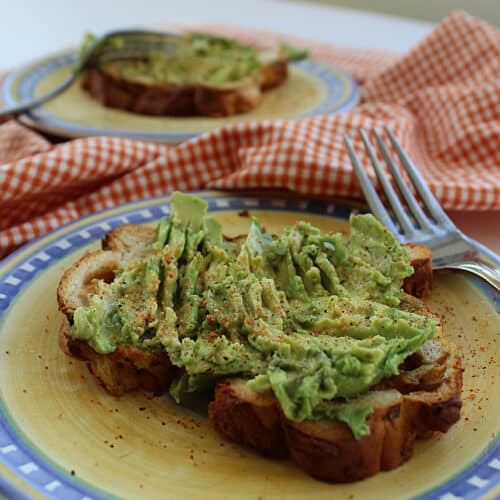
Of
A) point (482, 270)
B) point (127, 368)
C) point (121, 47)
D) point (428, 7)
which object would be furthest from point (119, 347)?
point (428, 7)

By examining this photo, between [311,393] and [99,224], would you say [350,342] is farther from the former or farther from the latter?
[99,224]

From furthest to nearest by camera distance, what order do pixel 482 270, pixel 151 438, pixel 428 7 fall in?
1. pixel 428 7
2. pixel 482 270
3. pixel 151 438

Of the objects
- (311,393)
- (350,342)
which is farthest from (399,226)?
(311,393)

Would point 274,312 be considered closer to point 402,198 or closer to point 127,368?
point 127,368

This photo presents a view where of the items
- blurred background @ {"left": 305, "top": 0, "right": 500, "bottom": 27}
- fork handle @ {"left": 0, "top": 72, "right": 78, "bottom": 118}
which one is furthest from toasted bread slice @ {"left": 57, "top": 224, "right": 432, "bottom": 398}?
blurred background @ {"left": 305, "top": 0, "right": 500, "bottom": 27}

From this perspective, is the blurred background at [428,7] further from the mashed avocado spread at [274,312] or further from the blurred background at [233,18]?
the mashed avocado spread at [274,312]

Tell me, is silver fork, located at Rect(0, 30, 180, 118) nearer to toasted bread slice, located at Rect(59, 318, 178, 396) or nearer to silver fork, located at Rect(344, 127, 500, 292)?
silver fork, located at Rect(344, 127, 500, 292)

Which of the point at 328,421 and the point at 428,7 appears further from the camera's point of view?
the point at 428,7
